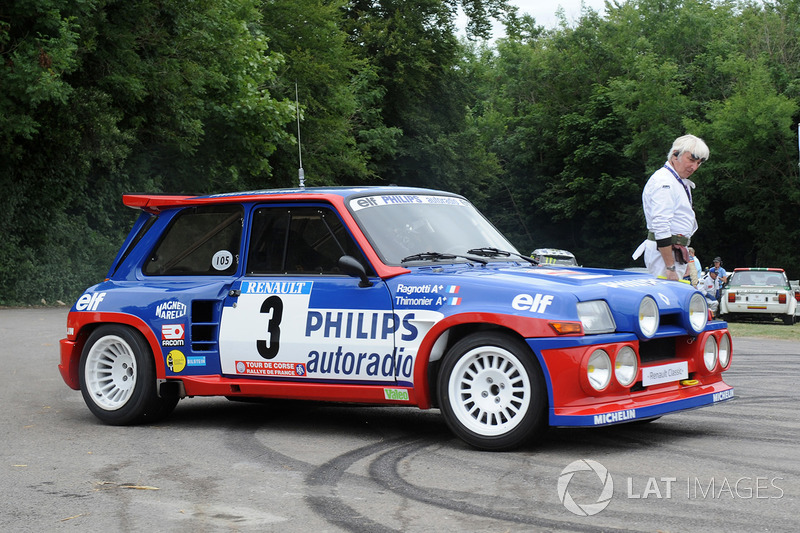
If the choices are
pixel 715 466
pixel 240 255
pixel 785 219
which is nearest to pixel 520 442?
pixel 715 466

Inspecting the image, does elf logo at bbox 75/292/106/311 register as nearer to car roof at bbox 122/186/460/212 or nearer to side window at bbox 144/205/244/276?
side window at bbox 144/205/244/276

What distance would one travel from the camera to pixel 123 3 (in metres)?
25.0

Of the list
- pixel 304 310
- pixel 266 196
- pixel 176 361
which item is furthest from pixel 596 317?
pixel 176 361

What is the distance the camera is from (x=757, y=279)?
29125 mm

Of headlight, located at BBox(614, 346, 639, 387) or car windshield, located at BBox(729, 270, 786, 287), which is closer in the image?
headlight, located at BBox(614, 346, 639, 387)

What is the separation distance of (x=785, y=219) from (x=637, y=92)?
9848mm

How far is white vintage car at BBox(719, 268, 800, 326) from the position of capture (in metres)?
28.2

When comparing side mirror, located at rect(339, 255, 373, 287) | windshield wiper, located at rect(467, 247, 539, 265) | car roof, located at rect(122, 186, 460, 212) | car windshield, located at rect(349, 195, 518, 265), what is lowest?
side mirror, located at rect(339, 255, 373, 287)

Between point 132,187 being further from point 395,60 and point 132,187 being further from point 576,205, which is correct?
point 576,205

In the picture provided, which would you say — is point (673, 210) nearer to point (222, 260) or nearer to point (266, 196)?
point (266, 196)

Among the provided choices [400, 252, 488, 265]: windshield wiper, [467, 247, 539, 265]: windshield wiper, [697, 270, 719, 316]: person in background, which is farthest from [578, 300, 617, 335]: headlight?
[697, 270, 719, 316]: person in background

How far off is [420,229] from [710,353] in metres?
2.16

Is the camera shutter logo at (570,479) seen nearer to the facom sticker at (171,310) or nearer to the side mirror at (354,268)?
the side mirror at (354,268)

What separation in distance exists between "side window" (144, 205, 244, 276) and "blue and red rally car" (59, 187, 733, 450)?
1 centimetres
